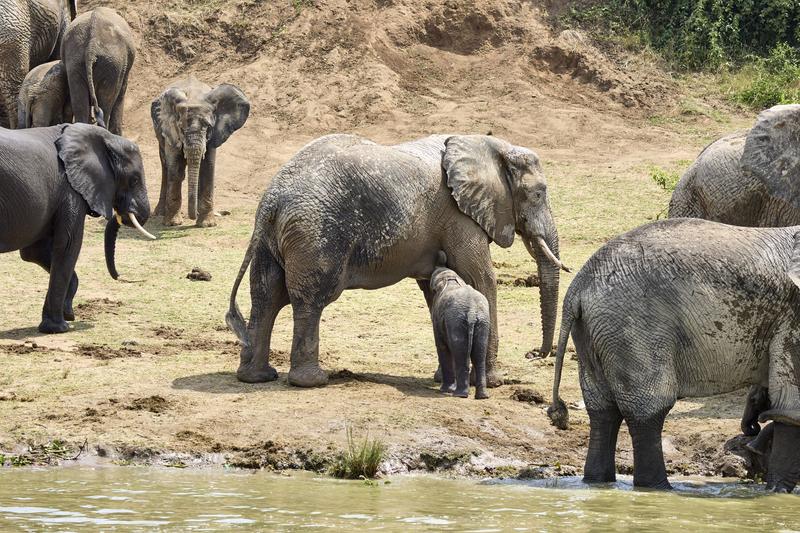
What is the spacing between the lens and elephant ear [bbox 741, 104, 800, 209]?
387 inches

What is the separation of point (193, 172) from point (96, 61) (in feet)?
7.30

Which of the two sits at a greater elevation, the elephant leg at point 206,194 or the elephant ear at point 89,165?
the elephant ear at point 89,165

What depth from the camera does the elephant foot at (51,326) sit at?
38.0ft

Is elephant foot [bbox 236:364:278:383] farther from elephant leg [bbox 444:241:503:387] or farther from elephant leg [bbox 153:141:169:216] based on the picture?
elephant leg [bbox 153:141:169:216]

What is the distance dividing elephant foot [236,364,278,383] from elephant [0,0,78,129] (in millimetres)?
8813

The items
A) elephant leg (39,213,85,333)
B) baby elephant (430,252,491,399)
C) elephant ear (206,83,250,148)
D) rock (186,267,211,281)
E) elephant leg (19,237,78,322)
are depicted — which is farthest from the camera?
elephant ear (206,83,250,148)

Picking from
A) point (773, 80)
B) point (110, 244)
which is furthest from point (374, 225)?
point (773, 80)

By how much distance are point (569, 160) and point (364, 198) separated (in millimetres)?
10923

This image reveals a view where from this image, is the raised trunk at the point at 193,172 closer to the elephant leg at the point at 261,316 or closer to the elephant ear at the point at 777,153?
the elephant leg at the point at 261,316

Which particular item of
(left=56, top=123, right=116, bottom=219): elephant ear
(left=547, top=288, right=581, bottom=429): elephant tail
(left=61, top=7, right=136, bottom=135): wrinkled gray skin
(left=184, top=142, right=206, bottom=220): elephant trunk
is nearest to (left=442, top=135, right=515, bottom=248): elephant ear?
(left=547, top=288, right=581, bottom=429): elephant tail

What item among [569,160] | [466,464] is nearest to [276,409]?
[466,464]

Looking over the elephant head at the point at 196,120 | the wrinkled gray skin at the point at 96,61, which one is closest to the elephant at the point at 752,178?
the elephant head at the point at 196,120

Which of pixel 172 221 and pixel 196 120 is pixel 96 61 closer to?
pixel 196 120

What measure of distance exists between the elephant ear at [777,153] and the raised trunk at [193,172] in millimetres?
9024
